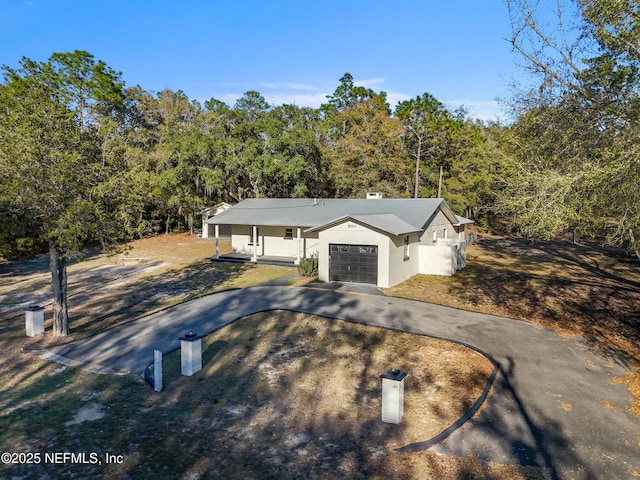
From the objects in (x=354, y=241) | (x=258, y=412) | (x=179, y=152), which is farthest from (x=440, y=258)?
(x=179, y=152)

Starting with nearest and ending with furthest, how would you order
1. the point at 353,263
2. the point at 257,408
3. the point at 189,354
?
1. the point at 257,408
2. the point at 189,354
3. the point at 353,263

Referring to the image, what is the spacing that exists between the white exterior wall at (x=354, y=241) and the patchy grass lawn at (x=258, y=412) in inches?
253

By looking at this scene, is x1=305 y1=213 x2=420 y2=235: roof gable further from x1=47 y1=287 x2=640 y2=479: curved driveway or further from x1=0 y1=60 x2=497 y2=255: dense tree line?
x1=0 y1=60 x2=497 y2=255: dense tree line

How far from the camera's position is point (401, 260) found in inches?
722

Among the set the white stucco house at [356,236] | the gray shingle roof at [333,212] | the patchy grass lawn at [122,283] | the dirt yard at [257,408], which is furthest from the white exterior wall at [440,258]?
the dirt yard at [257,408]

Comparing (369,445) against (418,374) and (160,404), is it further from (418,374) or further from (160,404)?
(160,404)

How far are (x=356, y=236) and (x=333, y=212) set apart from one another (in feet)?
19.3

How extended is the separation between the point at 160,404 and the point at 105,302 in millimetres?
9793

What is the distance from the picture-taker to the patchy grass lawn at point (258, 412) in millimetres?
5730

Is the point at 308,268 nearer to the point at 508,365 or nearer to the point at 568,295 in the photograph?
the point at 568,295

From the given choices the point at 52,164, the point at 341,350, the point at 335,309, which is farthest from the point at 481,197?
the point at 52,164

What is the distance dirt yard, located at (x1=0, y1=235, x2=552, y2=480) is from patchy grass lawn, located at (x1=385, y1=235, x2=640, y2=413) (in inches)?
158

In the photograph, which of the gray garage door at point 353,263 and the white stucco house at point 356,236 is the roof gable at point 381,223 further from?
the gray garage door at point 353,263

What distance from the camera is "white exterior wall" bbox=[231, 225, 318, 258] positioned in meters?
23.0
